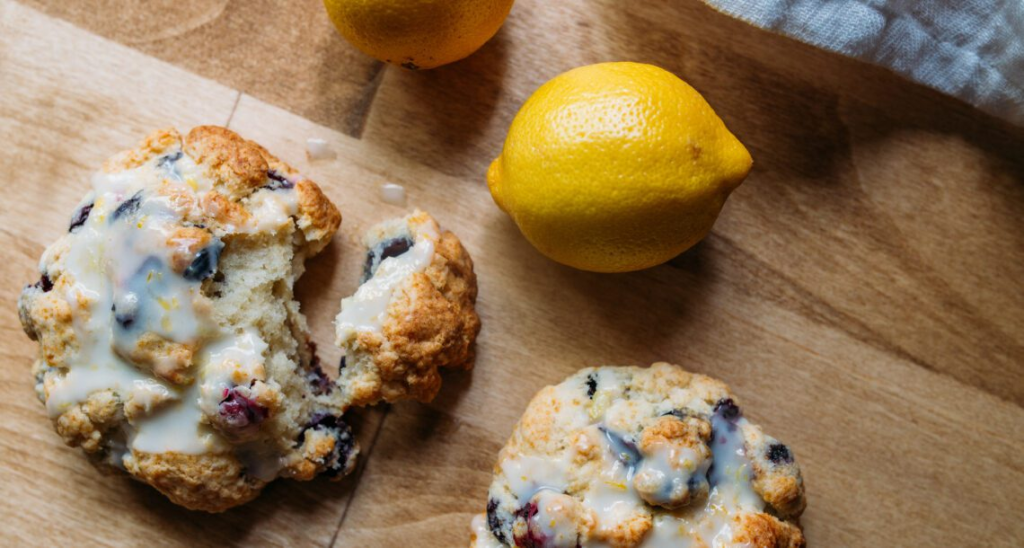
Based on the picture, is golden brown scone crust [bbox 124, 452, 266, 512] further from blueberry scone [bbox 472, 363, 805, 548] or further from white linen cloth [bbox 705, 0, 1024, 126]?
white linen cloth [bbox 705, 0, 1024, 126]

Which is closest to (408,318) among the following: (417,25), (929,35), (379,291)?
(379,291)

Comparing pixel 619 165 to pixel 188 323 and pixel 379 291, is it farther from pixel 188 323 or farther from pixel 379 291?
pixel 188 323

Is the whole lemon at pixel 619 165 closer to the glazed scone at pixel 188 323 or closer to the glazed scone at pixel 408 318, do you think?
the glazed scone at pixel 408 318

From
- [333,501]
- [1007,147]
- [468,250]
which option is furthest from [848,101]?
[333,501]

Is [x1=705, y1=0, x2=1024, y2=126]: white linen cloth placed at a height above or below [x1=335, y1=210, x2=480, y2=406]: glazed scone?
above

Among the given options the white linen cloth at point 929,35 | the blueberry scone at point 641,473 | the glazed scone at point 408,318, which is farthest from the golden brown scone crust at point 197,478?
the white linen cloth at point 929,35

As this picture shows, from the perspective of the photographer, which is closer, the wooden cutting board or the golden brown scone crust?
the golden brown scone crust

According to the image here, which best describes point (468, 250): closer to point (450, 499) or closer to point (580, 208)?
point (580, 208)

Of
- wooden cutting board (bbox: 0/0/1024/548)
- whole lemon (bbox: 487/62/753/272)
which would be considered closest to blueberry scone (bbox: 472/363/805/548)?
wooden cutting board (bbox: 0/0/1024/548)
